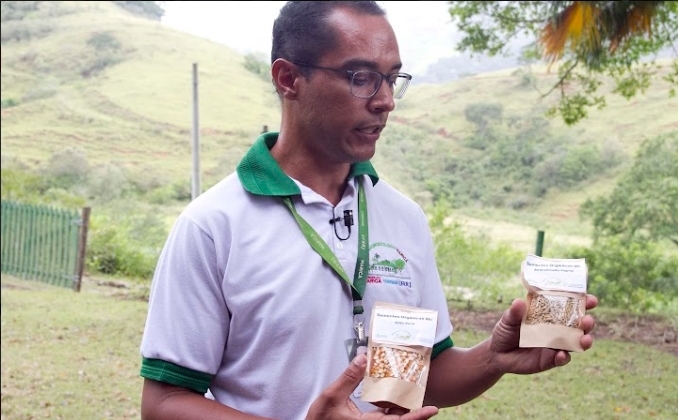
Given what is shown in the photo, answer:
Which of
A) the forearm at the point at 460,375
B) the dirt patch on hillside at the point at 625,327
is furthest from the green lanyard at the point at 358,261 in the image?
the dirt patch on hillside at the point at 625,327

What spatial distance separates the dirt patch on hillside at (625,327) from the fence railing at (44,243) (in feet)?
19.6

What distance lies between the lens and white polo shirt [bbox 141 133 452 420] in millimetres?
1285

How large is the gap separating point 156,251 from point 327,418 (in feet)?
22.8

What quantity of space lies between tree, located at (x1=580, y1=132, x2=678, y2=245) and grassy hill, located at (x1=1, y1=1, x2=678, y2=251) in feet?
0.18

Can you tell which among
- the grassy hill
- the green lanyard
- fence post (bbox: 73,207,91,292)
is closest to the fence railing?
fence post (bbox: 73,207,91,292)

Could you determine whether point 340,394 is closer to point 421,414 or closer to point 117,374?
point 421,414

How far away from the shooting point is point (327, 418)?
1146 mm

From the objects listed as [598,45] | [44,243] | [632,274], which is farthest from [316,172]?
[44,243]

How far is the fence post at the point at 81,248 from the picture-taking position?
352 inches

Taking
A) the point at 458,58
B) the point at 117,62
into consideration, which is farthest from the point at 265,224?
the point at 117,62

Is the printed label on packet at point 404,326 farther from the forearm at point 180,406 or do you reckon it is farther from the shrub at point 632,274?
the shrub at point 632,274

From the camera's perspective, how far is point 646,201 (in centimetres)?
304

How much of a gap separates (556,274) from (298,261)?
0.37m

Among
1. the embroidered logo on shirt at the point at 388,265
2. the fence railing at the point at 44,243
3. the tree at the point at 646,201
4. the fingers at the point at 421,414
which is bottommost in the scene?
the fence railing at the point at 44,243
